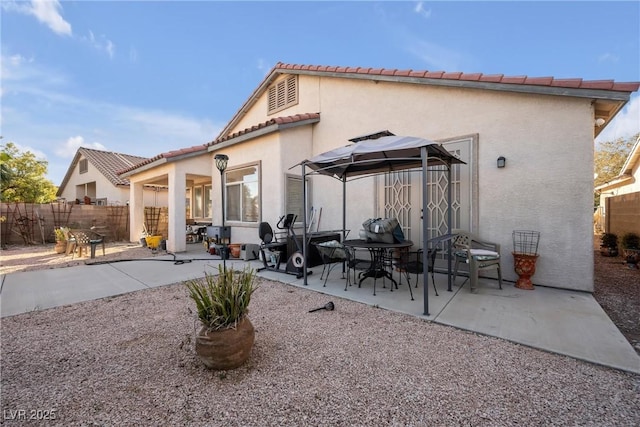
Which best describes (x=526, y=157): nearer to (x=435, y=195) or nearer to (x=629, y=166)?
(x=435, y=195)

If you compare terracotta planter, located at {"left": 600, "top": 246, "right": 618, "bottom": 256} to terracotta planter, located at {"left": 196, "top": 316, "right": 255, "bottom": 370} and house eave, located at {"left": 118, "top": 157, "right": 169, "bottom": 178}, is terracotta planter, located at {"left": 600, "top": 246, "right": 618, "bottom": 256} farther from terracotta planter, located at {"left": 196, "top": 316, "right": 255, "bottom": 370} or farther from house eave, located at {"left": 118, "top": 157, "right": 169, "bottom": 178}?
house eave, located at {"left": 118, "top": 157, "right": 169, "bottom": 178}

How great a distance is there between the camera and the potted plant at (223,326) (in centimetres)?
245

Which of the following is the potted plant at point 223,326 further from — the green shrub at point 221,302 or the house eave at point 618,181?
the house eave at point 618,181

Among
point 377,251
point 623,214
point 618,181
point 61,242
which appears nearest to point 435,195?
point 377,251

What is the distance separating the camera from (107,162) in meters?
18.3

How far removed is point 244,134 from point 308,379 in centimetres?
739

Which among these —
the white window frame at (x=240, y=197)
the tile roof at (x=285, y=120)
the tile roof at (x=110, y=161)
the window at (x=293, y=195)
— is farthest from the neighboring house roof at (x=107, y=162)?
the window at (x=293, y=195)

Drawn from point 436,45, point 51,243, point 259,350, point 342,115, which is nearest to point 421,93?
point 342,115

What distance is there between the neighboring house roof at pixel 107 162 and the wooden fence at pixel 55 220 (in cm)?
356

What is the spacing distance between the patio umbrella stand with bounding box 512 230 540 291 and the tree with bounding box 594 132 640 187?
2233cm

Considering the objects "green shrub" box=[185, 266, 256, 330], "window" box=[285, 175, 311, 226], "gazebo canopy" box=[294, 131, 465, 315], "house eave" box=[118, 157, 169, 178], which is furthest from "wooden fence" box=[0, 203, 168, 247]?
"green shrub" box=[185, 266, 256, 330]

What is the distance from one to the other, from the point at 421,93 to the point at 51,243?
16150mm

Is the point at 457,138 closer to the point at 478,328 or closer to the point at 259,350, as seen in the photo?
A: the point at 478,328

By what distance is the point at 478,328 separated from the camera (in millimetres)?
3365
